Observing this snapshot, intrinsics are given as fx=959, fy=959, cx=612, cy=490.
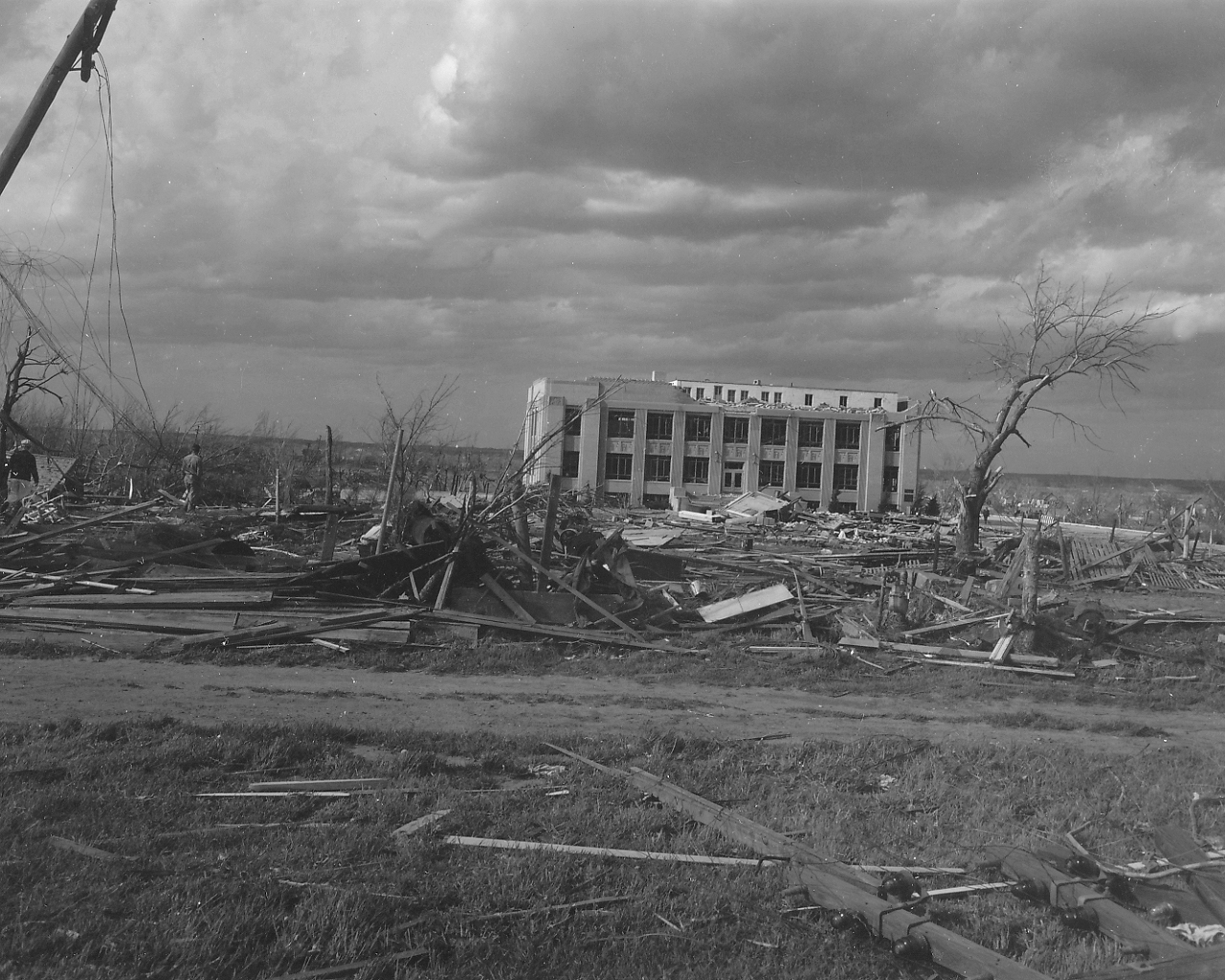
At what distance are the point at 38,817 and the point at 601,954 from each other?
3403 mm

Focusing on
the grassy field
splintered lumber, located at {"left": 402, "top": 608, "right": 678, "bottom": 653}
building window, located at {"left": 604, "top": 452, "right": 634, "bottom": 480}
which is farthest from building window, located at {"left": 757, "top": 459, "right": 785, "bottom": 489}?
the grassy field

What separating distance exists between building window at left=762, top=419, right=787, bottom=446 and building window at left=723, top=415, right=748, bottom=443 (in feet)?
4.55

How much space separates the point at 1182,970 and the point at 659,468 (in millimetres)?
64368

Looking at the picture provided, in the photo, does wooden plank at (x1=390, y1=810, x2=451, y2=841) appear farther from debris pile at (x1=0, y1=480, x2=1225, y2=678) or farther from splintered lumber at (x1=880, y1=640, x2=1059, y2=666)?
splintered lumber at (x1=880, y1=640, x2=1059, y2=666)

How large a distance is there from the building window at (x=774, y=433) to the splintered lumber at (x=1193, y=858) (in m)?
63.9

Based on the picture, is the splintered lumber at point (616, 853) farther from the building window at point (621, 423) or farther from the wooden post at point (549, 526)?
the building window at point (621, 423)

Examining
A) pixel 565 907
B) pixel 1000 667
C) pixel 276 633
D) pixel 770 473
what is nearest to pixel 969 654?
pixel 1000 667

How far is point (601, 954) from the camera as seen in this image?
14.5 feet

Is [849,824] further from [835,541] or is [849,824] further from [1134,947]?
[835,541]

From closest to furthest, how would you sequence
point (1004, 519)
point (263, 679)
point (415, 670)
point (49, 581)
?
point (263, 679) → point (415, 670) → point (49, 581) → point (1004, 519)

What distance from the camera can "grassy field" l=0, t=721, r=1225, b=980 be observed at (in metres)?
4.34

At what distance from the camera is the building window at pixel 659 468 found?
68125mm

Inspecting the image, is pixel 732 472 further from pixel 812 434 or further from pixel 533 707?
pixel 533 707

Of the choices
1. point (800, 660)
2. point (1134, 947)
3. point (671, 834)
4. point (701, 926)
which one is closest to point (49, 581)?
point (800, 660)
